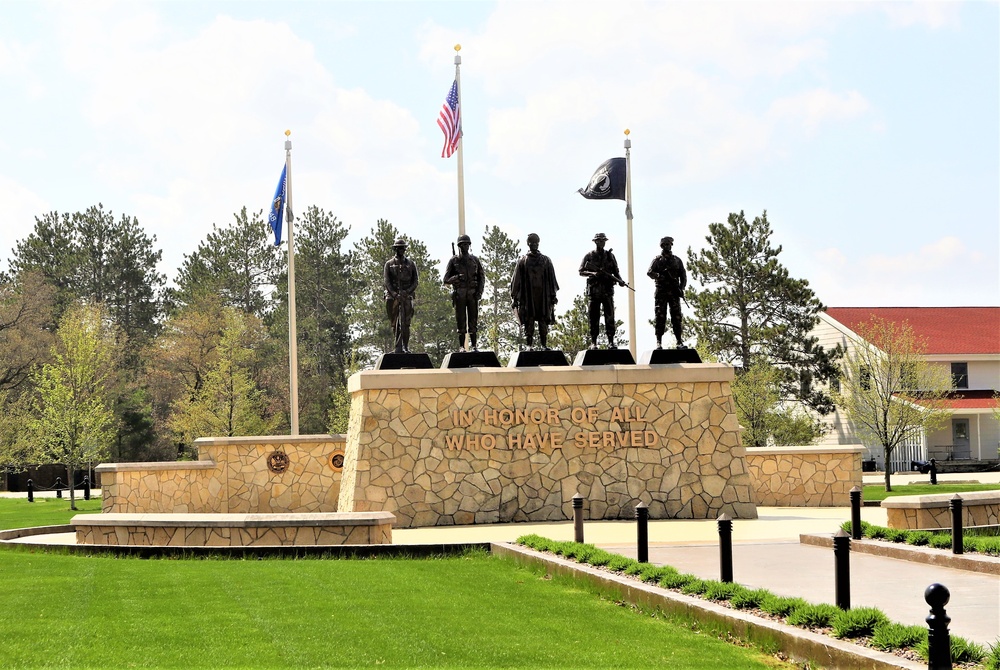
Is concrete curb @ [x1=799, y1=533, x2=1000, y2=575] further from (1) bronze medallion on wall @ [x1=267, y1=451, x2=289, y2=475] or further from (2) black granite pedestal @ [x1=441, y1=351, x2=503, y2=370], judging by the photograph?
(1) bronze medallion on wall @ [x1=267, y1=451, x2=289, y2=475]

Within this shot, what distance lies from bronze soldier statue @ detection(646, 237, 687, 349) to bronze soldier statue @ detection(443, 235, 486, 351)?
3.28 metres

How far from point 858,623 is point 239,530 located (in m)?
10.4

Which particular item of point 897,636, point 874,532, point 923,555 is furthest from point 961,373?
point 897,636

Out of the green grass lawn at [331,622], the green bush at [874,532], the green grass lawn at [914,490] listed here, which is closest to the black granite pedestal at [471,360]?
the green grass lawn at [331,622]

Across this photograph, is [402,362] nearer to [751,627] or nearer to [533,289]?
[533,289]

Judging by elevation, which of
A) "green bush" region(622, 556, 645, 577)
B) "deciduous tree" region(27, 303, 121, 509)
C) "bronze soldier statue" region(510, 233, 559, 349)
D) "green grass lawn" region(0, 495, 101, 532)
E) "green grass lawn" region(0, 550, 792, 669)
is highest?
"bronze soldier statue" region(510, 233, 559, 349)

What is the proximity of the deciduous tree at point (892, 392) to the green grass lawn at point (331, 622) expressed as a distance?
2470 cm

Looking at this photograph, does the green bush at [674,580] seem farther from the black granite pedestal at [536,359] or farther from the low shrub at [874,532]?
the black granite pedestal at [536,359]

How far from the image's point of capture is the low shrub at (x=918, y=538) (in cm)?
1325

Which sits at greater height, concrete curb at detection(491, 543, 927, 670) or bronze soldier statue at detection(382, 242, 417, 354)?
bronze soldier statue at detection(382, 242, 417, 354)

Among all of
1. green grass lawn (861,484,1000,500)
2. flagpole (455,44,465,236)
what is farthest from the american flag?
green grass lawn (861,484,1000,500)

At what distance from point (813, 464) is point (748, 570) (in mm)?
13415

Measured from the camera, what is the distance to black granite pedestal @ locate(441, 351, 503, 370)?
853 inches

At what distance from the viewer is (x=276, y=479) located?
25.5 metres
